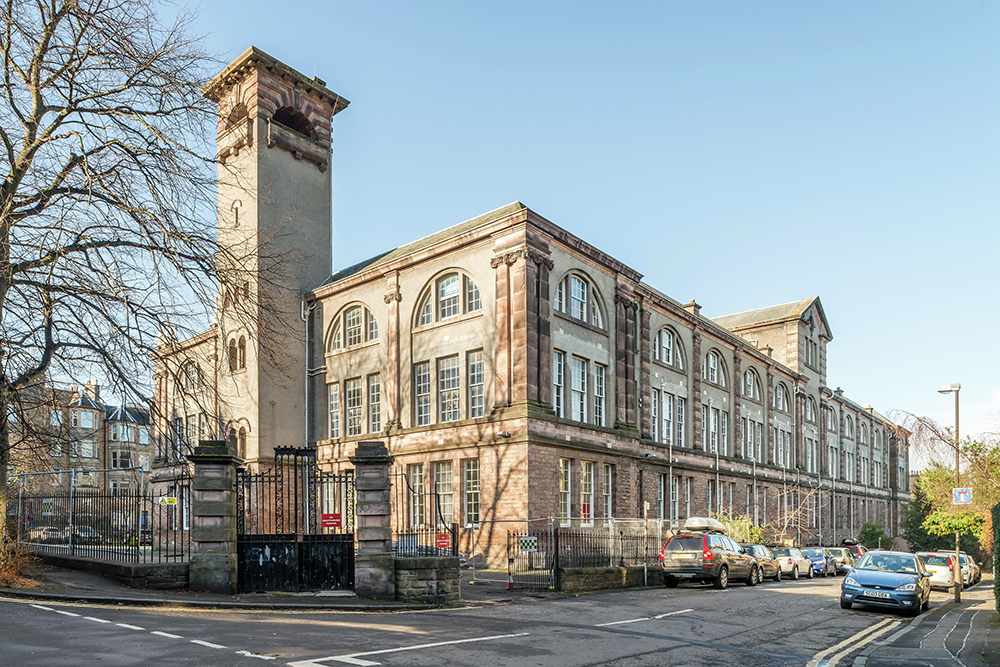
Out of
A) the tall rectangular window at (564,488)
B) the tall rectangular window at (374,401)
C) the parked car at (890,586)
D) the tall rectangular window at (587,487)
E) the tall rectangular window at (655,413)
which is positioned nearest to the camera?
the parked car at (890,586)

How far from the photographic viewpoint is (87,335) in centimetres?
1450

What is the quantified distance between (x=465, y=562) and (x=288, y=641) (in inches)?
740

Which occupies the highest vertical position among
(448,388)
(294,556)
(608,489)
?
(448,388)

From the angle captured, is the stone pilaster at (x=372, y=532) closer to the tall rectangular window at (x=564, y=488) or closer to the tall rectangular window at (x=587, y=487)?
the tall rectangular window at (x=564, y=488)

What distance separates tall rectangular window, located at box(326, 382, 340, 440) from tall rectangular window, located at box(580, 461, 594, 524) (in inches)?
476

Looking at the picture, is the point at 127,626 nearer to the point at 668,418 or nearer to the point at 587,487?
the point at 587,487

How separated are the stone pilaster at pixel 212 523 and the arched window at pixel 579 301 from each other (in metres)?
17.9

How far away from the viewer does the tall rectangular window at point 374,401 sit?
118 feet

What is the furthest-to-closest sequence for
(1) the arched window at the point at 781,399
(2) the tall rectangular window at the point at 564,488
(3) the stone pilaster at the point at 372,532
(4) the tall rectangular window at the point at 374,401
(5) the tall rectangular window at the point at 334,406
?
(1) the arched window at the point at 781,399, (5) the tall rectangular window at the point at 334,406, (4) the tall rectangular window at the point at 374,401, (2) the tall rectangular window at the point at 564,488, (3) the stone pilaster at the point at 372,532

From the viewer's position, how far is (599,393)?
3438 centimetres

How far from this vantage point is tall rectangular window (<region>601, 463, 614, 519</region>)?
3356 cm

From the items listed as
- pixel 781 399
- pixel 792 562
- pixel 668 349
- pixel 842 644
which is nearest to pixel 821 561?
pixel 792 562

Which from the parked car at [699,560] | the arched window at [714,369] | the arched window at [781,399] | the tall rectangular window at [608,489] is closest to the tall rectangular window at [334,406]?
the tall rectangular window at [608,489]

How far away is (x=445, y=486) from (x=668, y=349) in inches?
613
